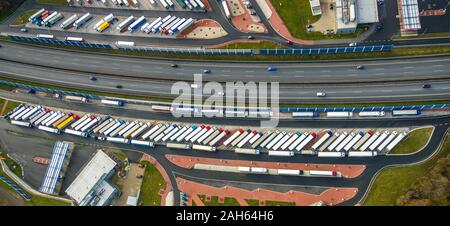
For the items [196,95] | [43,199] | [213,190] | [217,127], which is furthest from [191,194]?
[43,199]

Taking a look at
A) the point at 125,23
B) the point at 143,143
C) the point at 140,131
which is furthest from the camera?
the point at 125,23

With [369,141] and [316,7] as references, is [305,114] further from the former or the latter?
[316,7]

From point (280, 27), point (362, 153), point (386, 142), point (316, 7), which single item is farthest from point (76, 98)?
point (386, 142)

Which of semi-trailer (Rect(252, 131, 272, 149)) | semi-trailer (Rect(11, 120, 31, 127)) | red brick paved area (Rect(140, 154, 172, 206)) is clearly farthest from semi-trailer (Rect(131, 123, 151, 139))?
semi-trailer (Rect(11, 120, 31, 127))

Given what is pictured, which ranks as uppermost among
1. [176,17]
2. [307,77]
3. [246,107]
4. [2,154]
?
[176,17]

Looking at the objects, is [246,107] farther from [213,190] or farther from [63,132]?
[63,132]

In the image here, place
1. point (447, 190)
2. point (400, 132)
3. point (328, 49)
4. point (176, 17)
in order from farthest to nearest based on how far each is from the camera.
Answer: point (176, 17)
point (328, 49)
point (400, 132)
point (447, 190)
